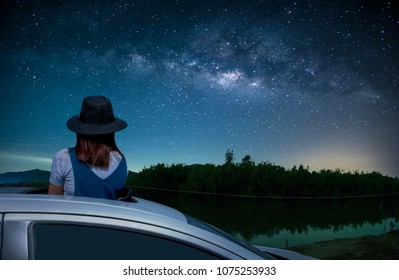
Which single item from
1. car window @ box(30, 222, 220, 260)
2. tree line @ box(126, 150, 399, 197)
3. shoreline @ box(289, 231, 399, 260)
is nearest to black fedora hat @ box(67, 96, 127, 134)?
car window @ box(30, 222, 220, 260)

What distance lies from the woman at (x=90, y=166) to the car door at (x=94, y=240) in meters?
0.80

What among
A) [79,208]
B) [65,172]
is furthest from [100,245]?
[65,172]

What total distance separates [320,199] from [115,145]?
253 feet

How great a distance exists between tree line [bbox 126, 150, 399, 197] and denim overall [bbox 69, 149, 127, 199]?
68771mm

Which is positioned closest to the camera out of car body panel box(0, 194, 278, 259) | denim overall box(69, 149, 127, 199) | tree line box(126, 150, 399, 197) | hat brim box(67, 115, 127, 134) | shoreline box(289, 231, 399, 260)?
car body panel box(0, 194, 278, 259)

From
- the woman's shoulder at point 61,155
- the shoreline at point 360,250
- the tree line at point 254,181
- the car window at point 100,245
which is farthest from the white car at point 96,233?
the tree line at point 254,181

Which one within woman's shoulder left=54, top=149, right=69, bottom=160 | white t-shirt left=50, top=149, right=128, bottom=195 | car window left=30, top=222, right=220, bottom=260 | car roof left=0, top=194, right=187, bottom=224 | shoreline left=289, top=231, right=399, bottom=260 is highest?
woman's shoulder left=54, top=149, right=69, bottom=160

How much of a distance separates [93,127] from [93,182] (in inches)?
17.5

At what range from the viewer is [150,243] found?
1443 millimetres

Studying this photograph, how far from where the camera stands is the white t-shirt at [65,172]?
91.3 inches

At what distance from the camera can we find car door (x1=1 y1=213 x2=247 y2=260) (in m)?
1.31

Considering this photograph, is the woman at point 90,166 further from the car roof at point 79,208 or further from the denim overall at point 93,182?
the car roof at point 79,208

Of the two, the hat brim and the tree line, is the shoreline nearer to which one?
the hat brim
